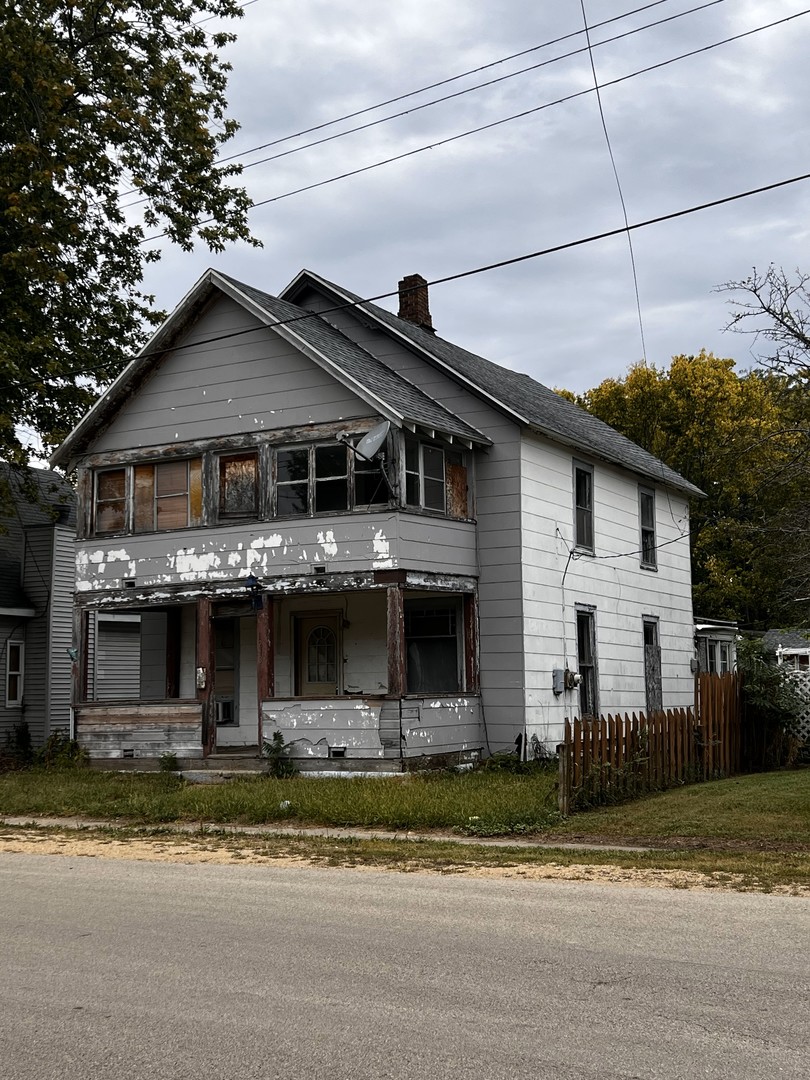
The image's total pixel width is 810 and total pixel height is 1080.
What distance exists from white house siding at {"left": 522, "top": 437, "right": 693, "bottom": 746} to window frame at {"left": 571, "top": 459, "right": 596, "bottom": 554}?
0.19 m

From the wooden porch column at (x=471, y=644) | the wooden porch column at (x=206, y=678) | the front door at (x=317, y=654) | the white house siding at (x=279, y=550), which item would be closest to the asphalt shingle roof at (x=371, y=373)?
the white house siding at (x=279, y=550)

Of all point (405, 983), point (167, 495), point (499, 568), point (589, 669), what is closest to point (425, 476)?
point (499, 568)

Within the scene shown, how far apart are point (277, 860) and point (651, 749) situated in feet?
21.3

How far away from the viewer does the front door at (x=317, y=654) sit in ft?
72.9

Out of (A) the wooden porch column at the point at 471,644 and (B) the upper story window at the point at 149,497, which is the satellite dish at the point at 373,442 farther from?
(B) the upper story window at the point at 149,497

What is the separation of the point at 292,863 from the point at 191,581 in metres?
10.5

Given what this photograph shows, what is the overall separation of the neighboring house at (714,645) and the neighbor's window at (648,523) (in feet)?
16.5

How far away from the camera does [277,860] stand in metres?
11.6

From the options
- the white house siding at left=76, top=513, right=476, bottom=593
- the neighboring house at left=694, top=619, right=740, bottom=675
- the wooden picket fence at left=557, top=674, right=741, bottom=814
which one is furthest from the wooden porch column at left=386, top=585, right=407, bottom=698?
the neighboring house at left=694, top=619, right=740, bottom=675

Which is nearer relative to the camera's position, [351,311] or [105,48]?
[351,311]

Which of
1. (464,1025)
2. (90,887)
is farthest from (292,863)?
(464,1025)

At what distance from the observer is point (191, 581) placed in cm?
2123

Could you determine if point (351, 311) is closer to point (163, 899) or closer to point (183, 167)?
point (183, 167)

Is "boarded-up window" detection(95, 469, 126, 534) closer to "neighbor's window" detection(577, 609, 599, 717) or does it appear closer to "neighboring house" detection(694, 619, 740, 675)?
"neighbor's window" detection(577, 609, 599, 717)
